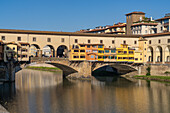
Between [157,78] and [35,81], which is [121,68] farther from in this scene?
[35,81]

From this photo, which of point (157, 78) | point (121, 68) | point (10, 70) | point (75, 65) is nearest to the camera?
point (10, 70)

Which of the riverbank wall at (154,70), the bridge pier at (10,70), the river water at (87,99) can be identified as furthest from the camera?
the riverbank wall at (154,70)

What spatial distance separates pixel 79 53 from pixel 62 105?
3571cm

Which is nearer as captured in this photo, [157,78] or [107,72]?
[157,78]

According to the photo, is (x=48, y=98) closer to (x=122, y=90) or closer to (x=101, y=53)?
(x=122, y=90)

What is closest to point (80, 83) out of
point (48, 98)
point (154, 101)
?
point (48, 98)

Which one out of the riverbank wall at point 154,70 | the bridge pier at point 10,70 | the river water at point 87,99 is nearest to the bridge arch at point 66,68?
the river water at point 87,99

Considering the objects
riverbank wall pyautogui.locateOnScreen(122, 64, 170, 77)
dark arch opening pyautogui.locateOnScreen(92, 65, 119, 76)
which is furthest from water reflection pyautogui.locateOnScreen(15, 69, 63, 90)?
riverbank wall pyautogui.locateOnScreen(122, 64, 170, 77)

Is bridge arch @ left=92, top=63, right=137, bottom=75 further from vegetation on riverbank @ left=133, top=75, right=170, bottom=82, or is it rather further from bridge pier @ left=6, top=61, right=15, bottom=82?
bridge pier @ left=6, top=61, right=15, bottom=82

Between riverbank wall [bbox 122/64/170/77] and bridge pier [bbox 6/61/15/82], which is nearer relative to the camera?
bridge pier [bbox 6/61/15/82]

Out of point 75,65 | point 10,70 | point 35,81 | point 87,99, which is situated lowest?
point 87,99

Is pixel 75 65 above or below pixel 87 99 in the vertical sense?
above

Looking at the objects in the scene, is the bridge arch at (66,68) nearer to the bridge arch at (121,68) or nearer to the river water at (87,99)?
the bridge arch at (121,68)

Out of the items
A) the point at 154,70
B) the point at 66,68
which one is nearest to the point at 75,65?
the point at 66,68
